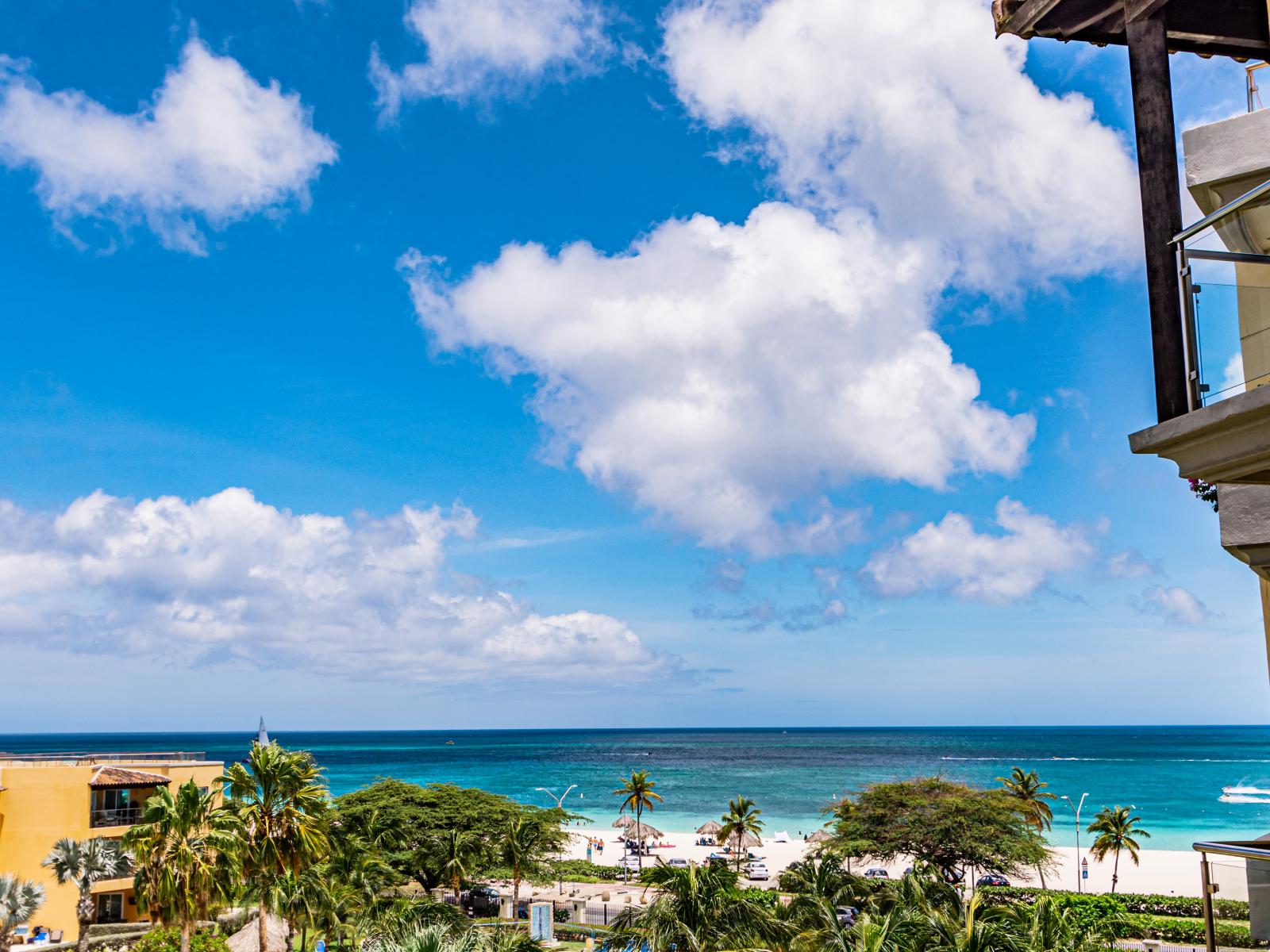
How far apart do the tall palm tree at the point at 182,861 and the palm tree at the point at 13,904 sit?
5148mm

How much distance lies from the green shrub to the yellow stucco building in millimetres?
6625

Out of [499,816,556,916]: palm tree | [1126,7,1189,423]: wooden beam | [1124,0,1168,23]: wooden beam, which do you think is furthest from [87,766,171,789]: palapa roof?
[1124,0,1168,23]: wooden beam

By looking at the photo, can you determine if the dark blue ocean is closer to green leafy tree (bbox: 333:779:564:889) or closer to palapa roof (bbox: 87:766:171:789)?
green leafy tree (bbox: 333:779:564:889)

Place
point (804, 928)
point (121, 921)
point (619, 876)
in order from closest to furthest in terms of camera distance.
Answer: point (804, 928)
point (121, 921)
point (619, 876)

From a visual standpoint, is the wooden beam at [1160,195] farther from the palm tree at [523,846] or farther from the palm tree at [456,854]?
the palm tree at [456,854]

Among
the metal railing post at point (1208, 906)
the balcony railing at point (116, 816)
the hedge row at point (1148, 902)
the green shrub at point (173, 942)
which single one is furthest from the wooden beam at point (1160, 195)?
the balcony railing at point (116, 816)

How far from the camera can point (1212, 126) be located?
5828 millimetres

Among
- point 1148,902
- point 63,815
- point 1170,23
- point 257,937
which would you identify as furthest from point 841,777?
point 1170,23

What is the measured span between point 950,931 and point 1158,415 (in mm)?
14656

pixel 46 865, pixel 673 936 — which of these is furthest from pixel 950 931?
pixel 46 865

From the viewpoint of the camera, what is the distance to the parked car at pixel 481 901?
4991cm

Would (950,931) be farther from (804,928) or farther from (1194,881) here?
(1194,881)

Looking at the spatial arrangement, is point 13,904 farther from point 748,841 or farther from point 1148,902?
point 748,841

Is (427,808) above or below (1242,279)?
below
